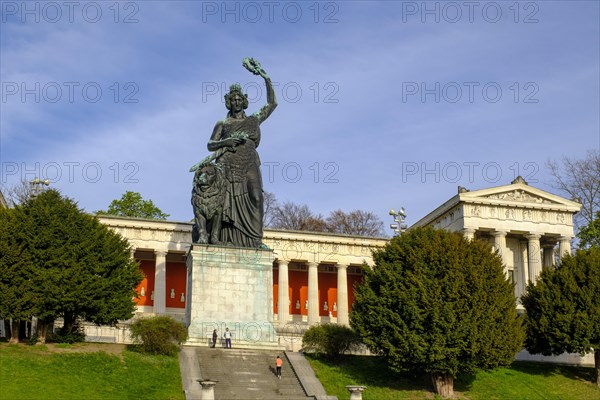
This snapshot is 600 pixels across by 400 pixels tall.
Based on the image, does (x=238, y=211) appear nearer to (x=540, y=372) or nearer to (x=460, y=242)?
(x=460, y=242)

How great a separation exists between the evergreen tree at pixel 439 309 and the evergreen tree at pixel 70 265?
35.9ft

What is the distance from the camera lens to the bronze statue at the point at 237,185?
34969 mm

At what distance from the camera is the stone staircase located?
29.0 m

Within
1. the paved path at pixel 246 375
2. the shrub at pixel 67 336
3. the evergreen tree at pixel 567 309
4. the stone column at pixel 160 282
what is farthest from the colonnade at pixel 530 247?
the shrub at pixel 67 336

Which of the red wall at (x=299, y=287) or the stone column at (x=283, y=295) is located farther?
the red wall at (x=299, y=287)

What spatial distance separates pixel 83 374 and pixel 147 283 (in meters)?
31.3

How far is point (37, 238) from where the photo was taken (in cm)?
3631

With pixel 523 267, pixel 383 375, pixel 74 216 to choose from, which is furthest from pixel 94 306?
pixel 523 267

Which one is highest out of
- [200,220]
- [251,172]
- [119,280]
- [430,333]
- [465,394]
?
[251,172]

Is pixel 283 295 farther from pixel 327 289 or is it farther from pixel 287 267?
pixel 327 289

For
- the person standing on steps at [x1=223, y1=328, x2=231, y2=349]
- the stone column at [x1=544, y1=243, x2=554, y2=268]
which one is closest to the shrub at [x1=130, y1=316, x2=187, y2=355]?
the person standing on steps at [x1=223, y1=328, x2=231, y2=349]

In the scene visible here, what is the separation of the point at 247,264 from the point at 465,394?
10.8 metres

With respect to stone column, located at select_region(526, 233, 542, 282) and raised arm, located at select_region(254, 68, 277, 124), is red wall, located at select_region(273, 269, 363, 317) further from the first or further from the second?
raised arm, located at select_region(254, 68, 277, 124)

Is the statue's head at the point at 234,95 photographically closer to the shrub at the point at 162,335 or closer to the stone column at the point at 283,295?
the shrub at the point at 162,335
